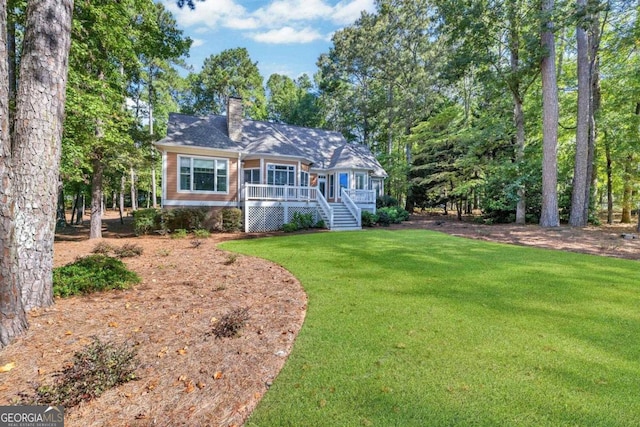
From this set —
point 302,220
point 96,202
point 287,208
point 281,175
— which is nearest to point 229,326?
point 302,220

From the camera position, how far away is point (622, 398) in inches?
92.0

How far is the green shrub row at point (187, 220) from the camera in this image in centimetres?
1278

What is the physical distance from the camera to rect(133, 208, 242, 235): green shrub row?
12781 millimetres

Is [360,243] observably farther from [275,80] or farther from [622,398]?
[275,80]

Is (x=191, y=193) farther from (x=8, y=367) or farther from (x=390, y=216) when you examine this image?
(x=8, y=367)

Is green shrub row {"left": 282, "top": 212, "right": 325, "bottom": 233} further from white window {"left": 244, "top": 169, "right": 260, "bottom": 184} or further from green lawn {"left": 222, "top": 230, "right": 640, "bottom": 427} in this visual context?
green lawn {"left": 222, "top": 230, "right": 640, "bottom": 427}

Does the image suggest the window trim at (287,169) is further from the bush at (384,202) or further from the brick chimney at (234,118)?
the bush at (384,202)

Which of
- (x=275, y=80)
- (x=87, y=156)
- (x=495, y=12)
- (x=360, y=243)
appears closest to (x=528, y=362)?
(x=360, y=243)

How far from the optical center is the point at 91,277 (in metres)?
4.98

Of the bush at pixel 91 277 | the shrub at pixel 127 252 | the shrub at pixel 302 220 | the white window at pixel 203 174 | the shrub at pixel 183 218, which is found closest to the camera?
the bush at pixel 91 277

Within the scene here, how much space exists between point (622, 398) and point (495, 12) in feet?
55.3

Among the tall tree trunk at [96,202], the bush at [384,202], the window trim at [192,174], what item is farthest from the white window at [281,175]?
the bush at [384,202]

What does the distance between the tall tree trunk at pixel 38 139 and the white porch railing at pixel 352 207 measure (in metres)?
13.3
